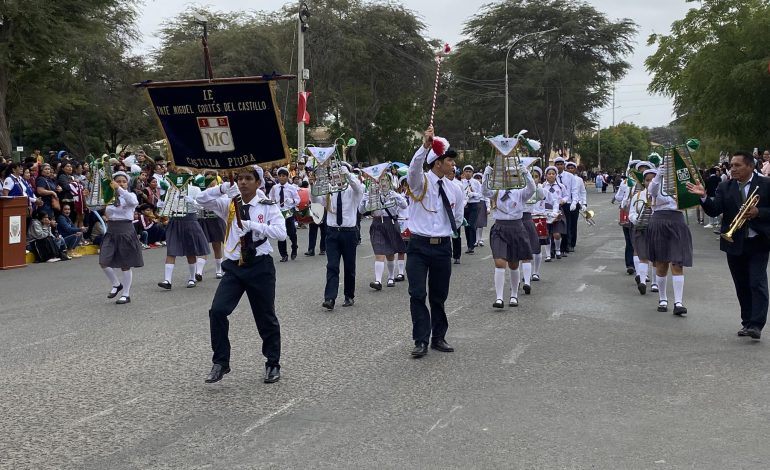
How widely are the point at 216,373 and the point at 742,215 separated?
17.2ft

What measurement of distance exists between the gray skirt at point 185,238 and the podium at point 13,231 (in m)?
4.79

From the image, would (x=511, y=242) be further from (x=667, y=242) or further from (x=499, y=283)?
(x=667, y=242)

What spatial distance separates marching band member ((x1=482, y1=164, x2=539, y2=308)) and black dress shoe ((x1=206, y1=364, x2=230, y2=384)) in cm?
471

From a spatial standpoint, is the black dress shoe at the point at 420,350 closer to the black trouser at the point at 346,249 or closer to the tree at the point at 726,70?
the black trouser at the point at 346,249

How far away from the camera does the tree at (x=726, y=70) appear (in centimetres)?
2959

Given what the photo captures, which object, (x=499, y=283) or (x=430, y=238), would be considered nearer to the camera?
(x=430, y=238)

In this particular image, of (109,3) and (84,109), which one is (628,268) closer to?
(109,3)

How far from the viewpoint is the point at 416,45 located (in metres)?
53.0

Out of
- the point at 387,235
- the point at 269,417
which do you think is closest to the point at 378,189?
the point at 387,235

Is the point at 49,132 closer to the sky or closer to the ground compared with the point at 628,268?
closer to the sky

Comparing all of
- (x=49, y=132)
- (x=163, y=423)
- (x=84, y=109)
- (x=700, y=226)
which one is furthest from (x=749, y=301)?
(x=49, y=132)

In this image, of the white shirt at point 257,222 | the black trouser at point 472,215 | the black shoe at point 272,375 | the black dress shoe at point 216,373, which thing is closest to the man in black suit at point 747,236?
the white shirt at point 257,222

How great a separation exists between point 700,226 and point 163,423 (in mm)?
24979

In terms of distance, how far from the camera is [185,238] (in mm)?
13695
